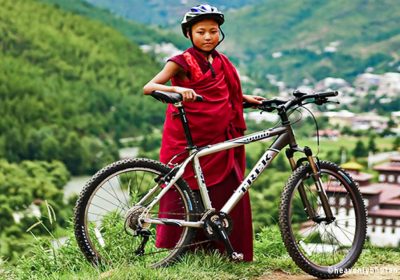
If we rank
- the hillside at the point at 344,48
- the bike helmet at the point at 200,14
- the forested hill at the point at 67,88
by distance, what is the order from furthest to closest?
the hillside at the point at 344,48 < the forested hill at the point at 67,88 < the bike helmet at the point at 200,14

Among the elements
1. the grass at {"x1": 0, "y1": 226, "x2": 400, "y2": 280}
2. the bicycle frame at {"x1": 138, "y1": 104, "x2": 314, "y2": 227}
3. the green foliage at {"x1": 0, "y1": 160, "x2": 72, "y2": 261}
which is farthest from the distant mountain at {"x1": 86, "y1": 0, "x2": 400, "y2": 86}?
the bicycle frame at {"x1": 138, "y1": 104, "x2": 314, "y2": 227}

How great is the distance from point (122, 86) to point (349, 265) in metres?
111

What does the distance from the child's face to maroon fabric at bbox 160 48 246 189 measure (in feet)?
0.20

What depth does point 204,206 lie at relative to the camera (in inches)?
167

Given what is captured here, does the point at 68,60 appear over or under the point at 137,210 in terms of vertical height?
over

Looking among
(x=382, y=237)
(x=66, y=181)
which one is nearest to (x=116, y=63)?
(x=66, y=181)

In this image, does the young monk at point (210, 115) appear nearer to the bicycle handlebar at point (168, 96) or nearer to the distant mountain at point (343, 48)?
the bicycle handlebar at point (168, 96)

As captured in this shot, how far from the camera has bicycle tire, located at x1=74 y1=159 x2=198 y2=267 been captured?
3.92m

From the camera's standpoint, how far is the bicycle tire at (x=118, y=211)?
3.92 m

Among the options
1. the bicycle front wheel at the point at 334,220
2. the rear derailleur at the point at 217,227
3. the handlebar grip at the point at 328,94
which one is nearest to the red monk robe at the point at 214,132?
the rear derailleur at the point at 217,227

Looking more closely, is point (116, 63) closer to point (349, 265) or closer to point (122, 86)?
point (122, 86)

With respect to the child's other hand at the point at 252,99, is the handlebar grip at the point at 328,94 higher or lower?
higher

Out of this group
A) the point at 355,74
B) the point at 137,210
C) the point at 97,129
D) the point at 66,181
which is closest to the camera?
the point at 137,210

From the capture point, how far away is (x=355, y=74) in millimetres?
164375
